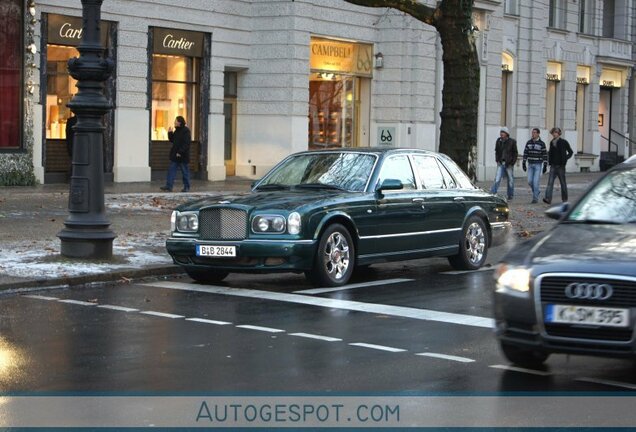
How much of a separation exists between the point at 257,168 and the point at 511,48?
13.4 metres

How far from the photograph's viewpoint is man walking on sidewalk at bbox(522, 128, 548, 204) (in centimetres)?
3012

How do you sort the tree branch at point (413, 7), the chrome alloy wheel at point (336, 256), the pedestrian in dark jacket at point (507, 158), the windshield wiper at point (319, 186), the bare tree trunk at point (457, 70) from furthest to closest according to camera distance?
the pedestrian in dark jacket at point (507, 158) < the tree branch at point (413, 7) < the bare tree trunk at point (457, 70) < the windshield wiper at point (319, 186) < the chrome alloy wheel at point (336, 256)

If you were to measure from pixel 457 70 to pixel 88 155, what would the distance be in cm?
922

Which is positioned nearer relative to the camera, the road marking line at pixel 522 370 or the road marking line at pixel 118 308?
the road marking line at pixel 522 370

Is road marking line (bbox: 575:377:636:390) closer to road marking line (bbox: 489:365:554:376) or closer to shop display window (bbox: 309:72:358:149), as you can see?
road marking line (bbox: 489:365:554:376)

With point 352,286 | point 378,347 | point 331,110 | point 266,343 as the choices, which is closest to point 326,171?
point 352,286

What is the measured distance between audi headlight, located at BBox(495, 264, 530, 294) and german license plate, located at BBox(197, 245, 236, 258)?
203 inches

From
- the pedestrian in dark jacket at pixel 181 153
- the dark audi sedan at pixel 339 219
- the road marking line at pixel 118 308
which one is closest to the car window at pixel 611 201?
the dark audi sedan at pixel 339 219

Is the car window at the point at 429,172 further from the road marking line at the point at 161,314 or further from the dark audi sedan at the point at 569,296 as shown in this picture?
the dark audi sedan at the point at 569,296

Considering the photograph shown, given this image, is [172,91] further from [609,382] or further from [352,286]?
[609,382]

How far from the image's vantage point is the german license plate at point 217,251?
13.6m

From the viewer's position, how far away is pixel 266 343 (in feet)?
33.0

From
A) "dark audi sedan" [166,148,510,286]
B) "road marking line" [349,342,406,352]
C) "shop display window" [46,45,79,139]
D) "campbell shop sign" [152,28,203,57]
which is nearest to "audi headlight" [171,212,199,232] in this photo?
"dark audi sedan" [166,148,510,286]

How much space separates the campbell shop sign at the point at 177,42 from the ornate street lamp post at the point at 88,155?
1706 centimetres
